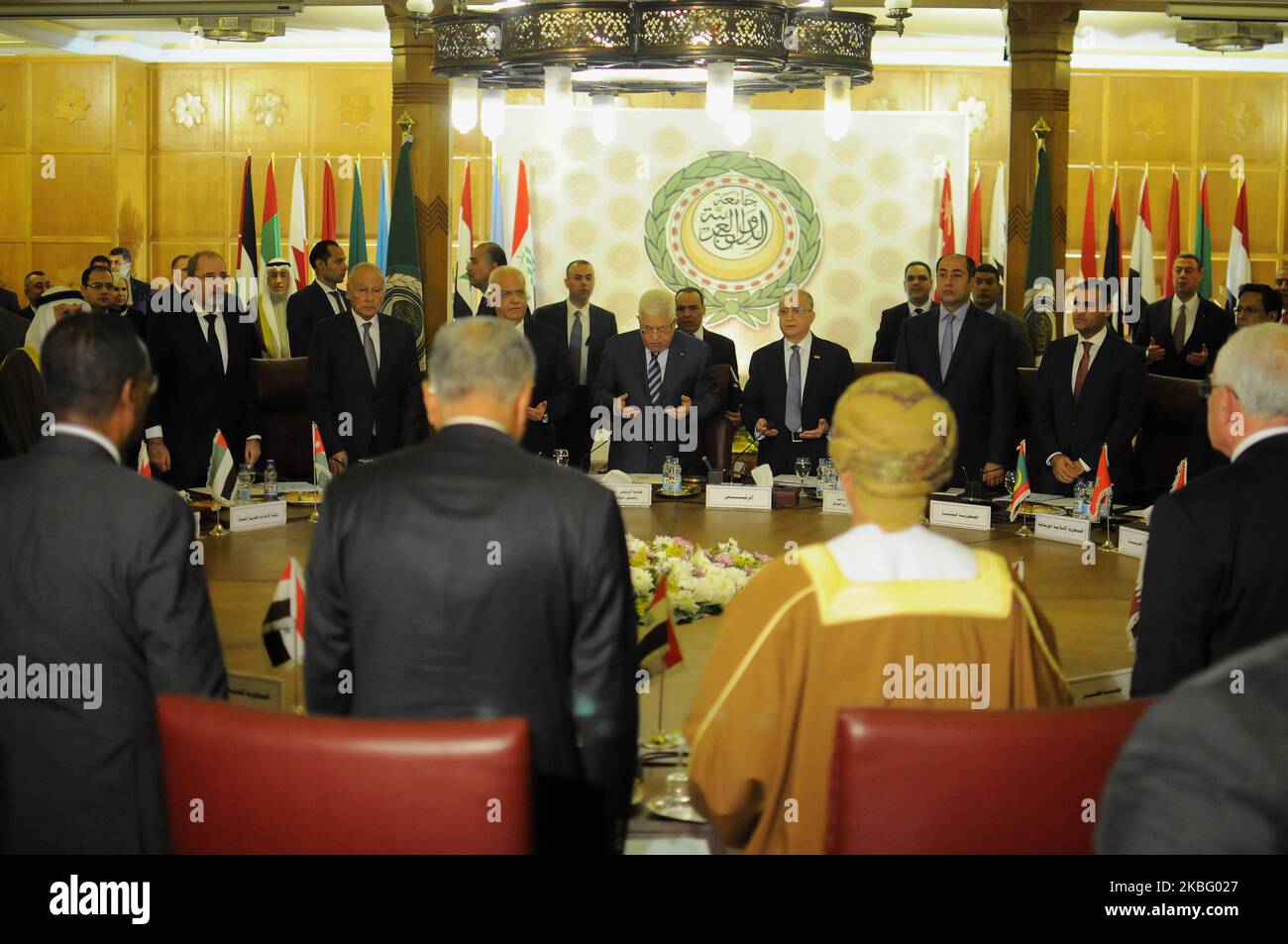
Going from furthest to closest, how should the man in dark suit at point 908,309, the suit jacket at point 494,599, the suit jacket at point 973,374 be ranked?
1. the man in dark suit at point 908,309
2. the suit jacket at point 973,374
3. the suit jacket at point 494,599

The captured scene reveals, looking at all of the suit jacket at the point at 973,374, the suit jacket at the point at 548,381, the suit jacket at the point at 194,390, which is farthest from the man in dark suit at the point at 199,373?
the suit jacket at the point at 973,374

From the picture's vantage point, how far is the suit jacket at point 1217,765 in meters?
0.85

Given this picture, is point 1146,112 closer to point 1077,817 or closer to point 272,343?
point 272,343

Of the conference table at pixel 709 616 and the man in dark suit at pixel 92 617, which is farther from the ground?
the man in dark suit at pixel 92 617

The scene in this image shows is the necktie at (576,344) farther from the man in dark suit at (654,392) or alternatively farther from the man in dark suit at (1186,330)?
the man in dark suit at (1186,330)

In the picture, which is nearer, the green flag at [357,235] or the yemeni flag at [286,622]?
the yemeni flag at [286,622]

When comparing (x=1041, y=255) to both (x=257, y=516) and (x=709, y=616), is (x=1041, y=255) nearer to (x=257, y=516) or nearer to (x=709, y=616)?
(x=257, y=516)

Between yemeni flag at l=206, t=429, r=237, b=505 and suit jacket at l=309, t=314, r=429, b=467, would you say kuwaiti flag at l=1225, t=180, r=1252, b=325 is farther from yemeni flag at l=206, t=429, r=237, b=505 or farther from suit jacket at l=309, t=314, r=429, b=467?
yemeni flag at l=206, t=429, r=237, b=505

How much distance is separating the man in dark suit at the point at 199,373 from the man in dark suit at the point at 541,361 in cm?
127

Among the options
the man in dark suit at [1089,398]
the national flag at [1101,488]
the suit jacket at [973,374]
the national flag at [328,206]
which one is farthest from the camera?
the national flag at [328,206]

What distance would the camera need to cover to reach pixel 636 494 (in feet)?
17.8

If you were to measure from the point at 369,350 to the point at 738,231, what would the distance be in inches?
234

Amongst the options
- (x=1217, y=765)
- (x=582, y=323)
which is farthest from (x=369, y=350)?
(x=1217, y=765)

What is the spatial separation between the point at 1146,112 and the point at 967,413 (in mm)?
7408
